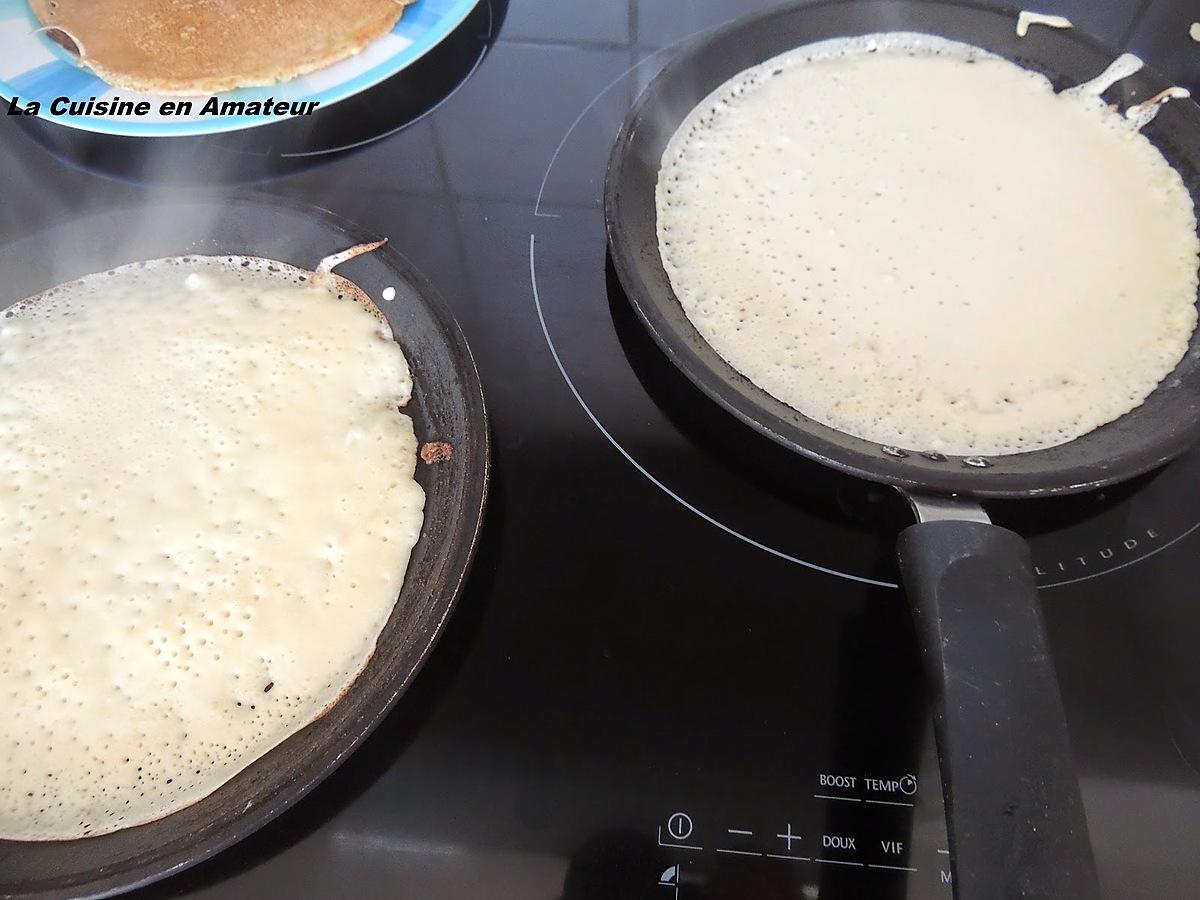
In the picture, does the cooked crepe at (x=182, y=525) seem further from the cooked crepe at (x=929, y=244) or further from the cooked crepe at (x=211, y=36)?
the cooked crepe at (x=929, y=244)

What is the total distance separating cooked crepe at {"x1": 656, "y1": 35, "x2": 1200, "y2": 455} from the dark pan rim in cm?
4

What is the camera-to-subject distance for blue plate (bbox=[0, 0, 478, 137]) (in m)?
0.92

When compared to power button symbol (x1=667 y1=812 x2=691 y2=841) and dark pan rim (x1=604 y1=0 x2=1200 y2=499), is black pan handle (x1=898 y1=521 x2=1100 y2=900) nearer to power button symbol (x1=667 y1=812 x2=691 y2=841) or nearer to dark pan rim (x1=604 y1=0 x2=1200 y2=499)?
dark pan rim (x1=604 y1=0 x2=1200 y2=499)

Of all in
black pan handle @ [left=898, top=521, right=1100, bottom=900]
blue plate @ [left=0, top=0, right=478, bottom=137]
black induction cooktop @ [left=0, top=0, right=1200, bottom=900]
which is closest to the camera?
black pan handle @ [left=898, top=521, right=1100, bottom=900]

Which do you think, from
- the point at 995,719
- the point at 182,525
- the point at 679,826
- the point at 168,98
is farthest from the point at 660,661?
the point at 168,98

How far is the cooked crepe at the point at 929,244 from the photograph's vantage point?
791 mm

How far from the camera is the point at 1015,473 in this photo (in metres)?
0.65

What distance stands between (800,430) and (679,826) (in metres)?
0.31

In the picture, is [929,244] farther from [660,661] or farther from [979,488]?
[660,661]

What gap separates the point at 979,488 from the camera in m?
0.63

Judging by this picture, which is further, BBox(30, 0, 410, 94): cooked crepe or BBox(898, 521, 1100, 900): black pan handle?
BBox(30, 0, 410, 94): cooked crepe

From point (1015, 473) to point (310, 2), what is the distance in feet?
3.01

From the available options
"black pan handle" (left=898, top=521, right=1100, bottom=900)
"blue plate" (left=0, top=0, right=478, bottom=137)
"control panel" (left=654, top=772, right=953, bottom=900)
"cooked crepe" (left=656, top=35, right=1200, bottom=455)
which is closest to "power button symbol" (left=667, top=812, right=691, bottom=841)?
"control panel" (left=654, top=772, right=953, bottom=900)

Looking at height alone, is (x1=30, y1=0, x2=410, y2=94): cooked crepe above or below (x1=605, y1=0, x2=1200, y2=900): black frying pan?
above
